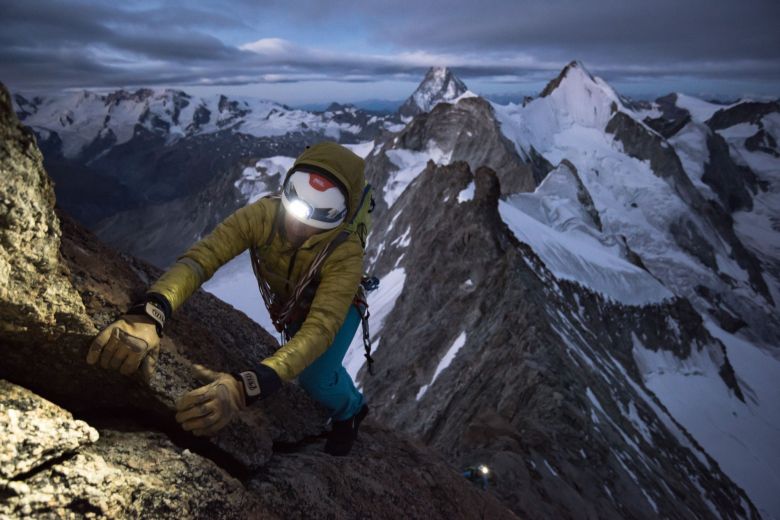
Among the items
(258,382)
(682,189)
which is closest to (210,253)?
(258,382)

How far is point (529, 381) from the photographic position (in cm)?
1738

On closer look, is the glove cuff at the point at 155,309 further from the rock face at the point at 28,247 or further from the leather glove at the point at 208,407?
the leather glove at the point at 208,407

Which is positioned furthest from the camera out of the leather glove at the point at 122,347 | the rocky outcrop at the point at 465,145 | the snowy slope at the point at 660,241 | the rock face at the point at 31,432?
the rocky outcrop at the point at 465,145

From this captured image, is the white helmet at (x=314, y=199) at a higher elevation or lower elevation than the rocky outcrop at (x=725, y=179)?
higher

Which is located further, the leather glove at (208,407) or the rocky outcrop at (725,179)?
the rocky outcrop at (725,179)

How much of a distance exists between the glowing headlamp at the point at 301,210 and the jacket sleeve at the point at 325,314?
0.44 m

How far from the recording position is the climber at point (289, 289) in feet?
11.1

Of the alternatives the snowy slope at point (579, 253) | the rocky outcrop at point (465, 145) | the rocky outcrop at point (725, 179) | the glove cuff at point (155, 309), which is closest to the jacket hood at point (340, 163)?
the glove cuff at point (155, 309)

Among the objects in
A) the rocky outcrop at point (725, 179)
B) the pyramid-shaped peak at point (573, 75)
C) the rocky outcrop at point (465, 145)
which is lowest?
the rocky outcrop at point (725, 179)

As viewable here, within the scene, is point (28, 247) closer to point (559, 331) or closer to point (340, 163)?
point (340, 163)

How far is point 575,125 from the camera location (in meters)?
118

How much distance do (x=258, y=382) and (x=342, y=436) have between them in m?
2.22

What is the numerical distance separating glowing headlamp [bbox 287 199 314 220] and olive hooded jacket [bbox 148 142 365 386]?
0.77ft

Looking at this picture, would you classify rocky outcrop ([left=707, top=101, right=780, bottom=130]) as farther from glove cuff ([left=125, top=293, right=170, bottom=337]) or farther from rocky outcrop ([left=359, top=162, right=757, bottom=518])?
glove cuff ([left=125, top=293, right=170, bottom=337])
